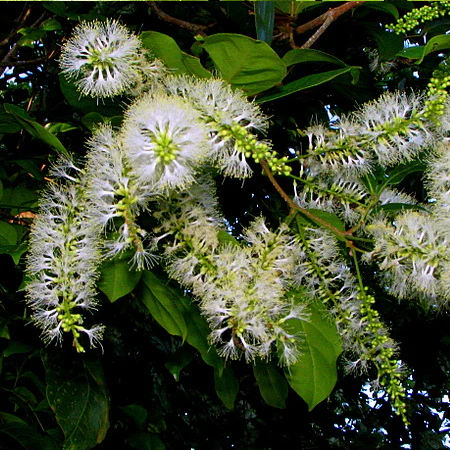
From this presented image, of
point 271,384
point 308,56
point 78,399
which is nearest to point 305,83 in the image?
point 308,56

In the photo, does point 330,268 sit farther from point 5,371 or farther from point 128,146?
point 5,371

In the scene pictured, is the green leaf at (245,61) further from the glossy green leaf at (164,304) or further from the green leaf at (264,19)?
the glossy green leaf at (164,304)

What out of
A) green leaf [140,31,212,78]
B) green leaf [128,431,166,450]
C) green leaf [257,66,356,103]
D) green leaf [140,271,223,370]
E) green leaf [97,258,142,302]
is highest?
green leaf [140,31,212,78]

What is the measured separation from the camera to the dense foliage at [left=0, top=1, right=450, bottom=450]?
120 centimetres

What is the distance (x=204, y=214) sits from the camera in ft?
4.10

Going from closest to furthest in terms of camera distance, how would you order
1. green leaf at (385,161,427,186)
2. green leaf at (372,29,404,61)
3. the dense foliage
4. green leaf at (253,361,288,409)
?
the dense foliage → green leaf at (253,361,288,409) → green leaf at (385,161,427,186) → green leaf at (372,29,404,61)

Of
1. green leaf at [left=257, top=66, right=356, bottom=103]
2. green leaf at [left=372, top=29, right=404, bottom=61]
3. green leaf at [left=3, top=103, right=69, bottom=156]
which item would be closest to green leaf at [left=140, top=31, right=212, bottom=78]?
green leaf at [left=257, top=66, right=356, bottom=103]

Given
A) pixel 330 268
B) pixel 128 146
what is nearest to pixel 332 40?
pixel 330 268

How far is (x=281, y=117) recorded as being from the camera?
6.59ft

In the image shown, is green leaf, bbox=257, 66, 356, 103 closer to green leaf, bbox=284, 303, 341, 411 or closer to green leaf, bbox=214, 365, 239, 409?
green leaf, bbox=284, 303, 341, 411

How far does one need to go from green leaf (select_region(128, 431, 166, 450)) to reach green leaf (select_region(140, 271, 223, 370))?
0.59m

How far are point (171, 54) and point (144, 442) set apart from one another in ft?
4.02

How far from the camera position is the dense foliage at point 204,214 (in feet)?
3.93

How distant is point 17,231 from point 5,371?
0.54 meters
